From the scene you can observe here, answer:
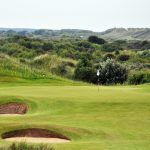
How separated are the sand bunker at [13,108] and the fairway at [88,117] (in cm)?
40

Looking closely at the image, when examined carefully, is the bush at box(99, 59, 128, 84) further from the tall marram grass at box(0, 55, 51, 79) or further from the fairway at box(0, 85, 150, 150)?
the fairway at box(0, 85, 150, 150)

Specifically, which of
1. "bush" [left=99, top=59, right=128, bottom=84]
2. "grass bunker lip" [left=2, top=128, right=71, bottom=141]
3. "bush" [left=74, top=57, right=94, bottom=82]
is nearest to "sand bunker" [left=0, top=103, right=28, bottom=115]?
"grass bunker lip" [left=2, top=128, right=71, bottom=141]

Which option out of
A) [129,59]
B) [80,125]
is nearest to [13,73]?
[80,125]

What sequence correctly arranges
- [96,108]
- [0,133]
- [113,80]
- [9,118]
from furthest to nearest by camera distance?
1. [113,80]
2. [96,108]
3. [9,118]
4. [0,133]

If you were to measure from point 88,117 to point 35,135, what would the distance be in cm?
484

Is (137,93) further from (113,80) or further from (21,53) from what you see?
(21,53)

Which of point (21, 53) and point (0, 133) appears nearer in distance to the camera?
point (0, 133)

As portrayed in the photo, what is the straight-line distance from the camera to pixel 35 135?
2320cm

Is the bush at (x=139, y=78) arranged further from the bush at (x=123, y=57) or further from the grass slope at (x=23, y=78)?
the bush at (x=123, y=57)

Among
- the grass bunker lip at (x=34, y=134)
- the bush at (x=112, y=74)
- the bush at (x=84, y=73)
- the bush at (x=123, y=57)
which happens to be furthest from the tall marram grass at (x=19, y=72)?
the bush at (x=123, y=57)

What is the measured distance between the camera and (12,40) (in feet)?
547

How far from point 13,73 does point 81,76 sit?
28253mm

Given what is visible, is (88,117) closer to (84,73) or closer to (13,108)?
(13,108)

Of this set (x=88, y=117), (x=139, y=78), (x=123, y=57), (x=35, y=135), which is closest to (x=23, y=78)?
(x=139, y=78)
